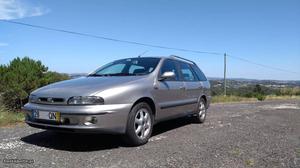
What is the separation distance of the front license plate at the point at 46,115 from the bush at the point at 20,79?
7.00m

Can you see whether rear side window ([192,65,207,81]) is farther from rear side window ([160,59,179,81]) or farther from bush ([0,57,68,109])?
bush ([0,57,68,109])

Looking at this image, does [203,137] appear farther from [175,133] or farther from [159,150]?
[159,150]

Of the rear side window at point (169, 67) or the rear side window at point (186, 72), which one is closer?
the rear side window at point (169, 67)

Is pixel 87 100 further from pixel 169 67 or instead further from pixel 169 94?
pixel 169 67

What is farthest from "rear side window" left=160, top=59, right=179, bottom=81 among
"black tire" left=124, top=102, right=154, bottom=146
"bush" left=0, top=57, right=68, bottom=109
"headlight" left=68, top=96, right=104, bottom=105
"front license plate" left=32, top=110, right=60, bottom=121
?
"bush" left=0, top=57, right=68, bottom=109

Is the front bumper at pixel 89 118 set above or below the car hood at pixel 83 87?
below

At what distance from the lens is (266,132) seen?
7301 millimetres

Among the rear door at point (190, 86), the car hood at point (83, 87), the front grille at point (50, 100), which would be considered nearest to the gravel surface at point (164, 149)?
the rear door at point (190, 86)

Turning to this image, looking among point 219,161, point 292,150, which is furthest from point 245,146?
point 219,161

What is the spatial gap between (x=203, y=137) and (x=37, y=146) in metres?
2.90

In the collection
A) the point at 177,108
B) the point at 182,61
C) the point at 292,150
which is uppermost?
the point at 182,61

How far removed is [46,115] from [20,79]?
767cm

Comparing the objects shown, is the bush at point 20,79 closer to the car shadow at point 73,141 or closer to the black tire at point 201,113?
the car shadow at point 73,141

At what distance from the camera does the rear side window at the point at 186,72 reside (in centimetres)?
766
